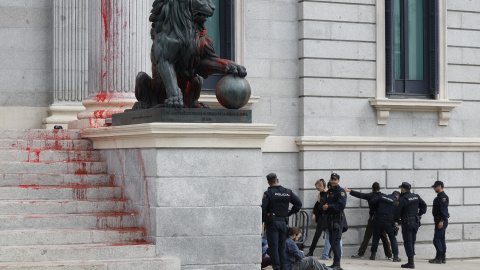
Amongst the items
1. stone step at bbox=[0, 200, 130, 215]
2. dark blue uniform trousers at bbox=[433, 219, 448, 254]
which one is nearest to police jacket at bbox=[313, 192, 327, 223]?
dark blue uniform trousers at bbox=[433, 219, 448, 254]

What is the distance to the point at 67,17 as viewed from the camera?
19281 millimetres

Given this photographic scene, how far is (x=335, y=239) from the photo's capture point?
19281 mm

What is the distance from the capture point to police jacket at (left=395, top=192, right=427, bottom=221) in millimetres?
20469

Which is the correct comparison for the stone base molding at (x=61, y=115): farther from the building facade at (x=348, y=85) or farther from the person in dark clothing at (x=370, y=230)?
the person in dark clothing at (x=370, y=230)

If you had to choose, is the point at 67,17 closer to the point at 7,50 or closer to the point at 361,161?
the point at 7,50

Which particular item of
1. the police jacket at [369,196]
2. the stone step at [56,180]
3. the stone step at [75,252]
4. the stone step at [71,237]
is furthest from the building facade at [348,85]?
the stone step at [75,252]

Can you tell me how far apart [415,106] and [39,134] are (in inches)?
394

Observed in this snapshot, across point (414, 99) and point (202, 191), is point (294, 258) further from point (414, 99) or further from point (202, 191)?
point (414, 99)

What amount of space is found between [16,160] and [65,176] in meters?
0.91

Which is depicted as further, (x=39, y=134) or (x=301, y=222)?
(x=301, y=222)

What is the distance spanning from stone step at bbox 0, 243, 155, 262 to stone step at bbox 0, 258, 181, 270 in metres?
0.15

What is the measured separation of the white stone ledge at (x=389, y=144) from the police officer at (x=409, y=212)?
1180mm

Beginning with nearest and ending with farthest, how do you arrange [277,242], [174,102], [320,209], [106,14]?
[174,102] → [106,14] → [277,242] → [320,209]

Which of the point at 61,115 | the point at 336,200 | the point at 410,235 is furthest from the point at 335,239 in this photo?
the point at 61,115
